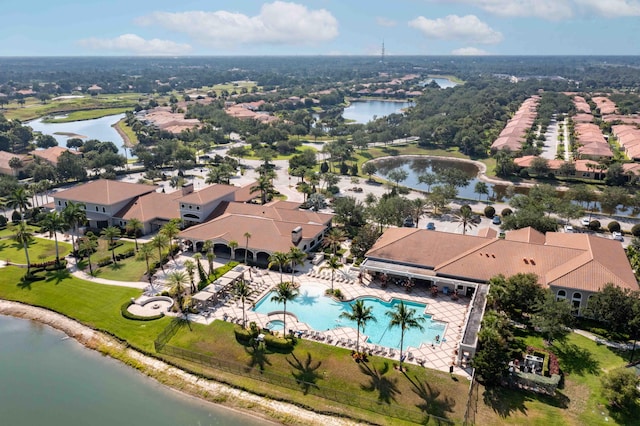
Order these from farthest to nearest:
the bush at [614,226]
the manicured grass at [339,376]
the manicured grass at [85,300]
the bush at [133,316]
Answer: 1. the bush at [614,226]
2. the bush at [133,316]
3. the manicured grass at [85,300]
4. the manicured grass at [339,376]

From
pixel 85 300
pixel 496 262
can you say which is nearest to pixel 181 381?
pixel 85 300

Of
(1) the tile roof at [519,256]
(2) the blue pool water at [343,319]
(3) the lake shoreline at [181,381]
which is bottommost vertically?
(3) the lake shoreline at [181,381]

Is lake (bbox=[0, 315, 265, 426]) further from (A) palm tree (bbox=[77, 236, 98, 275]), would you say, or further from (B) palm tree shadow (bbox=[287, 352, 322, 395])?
(A) palm tree (bbox=[77, 236, 98, 275])

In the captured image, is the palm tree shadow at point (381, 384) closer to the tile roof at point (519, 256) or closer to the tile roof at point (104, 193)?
the tile roof at point (519, 256)

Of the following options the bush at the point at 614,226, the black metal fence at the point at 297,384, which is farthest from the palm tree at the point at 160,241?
the bush at the point at 614,226

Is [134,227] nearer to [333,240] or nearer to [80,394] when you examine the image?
[333,240]

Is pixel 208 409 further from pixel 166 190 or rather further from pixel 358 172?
pixel 358 172

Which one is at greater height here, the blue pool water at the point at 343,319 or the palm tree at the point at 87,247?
the palm tree at the point at 87,247

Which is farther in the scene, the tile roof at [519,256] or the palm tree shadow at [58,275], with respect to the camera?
the palm tree shadow at [58,275]
